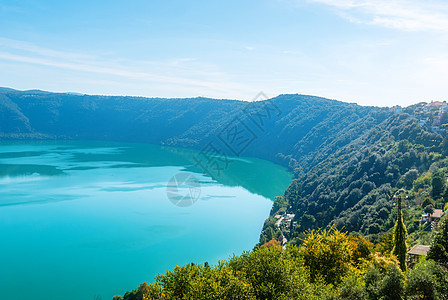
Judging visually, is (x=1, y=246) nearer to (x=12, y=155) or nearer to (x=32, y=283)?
(x=32, y=283)

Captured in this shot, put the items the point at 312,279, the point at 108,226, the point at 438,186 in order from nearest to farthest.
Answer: the point at 312,279
the point at 438,186
the point at 108,226

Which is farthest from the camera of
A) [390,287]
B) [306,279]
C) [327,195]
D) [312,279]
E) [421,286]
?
[327,195]

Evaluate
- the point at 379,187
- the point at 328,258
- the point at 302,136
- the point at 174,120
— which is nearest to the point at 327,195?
the point at 379,187

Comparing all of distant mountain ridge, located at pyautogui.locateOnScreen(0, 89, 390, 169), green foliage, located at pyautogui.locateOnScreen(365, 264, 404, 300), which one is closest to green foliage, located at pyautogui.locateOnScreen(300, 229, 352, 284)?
green foliage, located at pyautogui.locateOnScreen(365, 264, 404, 300)

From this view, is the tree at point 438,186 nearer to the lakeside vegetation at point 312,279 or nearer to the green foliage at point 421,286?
the lakeside vegetation at point 312,279

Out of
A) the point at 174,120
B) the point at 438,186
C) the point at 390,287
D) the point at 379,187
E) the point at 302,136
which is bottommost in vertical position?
the point at 379,187

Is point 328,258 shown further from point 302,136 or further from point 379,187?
point 302,136

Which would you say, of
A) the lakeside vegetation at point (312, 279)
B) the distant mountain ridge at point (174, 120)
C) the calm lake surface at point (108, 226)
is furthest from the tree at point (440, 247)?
the distant mountain ridge at point (174, 120)

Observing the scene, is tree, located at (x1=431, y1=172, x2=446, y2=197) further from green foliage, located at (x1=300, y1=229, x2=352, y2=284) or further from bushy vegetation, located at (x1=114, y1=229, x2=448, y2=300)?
bushy vegetation, located at (x1=114, y1=229, x2=448, y2=300)
